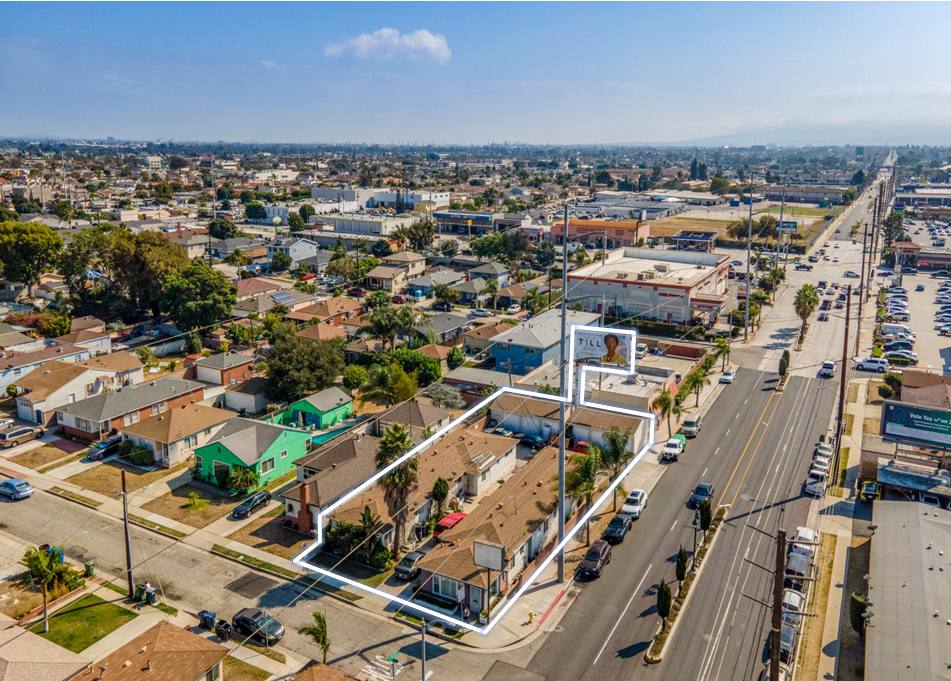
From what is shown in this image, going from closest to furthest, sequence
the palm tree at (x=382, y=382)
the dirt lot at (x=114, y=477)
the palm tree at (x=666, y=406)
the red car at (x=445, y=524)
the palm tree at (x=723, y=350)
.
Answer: the red car at (x=445, y=524) < the dirt lot at (x=114, y=477) < the palm tree at (x=666, y=406) < the palm tree at (x=382, y=382) < the palm tree at (x=723, y=350)

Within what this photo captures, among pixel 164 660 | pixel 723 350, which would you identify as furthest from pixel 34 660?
pixel 723 350

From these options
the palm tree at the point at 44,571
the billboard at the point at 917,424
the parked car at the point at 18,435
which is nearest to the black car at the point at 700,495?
the billboard at the point at 917,424

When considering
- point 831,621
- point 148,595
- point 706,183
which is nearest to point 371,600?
point 148,595

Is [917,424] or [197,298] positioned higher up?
[197,298]

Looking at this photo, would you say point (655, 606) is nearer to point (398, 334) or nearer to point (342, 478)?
point (342, 478)

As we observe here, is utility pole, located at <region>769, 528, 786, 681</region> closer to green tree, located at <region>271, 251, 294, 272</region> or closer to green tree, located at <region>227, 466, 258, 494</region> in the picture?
green tree, located at <region>227, 466, 258, 494</region>

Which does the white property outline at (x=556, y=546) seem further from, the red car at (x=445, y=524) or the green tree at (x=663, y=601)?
the green tree at (x=663, y=601)

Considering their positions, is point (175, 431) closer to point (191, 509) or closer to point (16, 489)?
point (191, 509)
